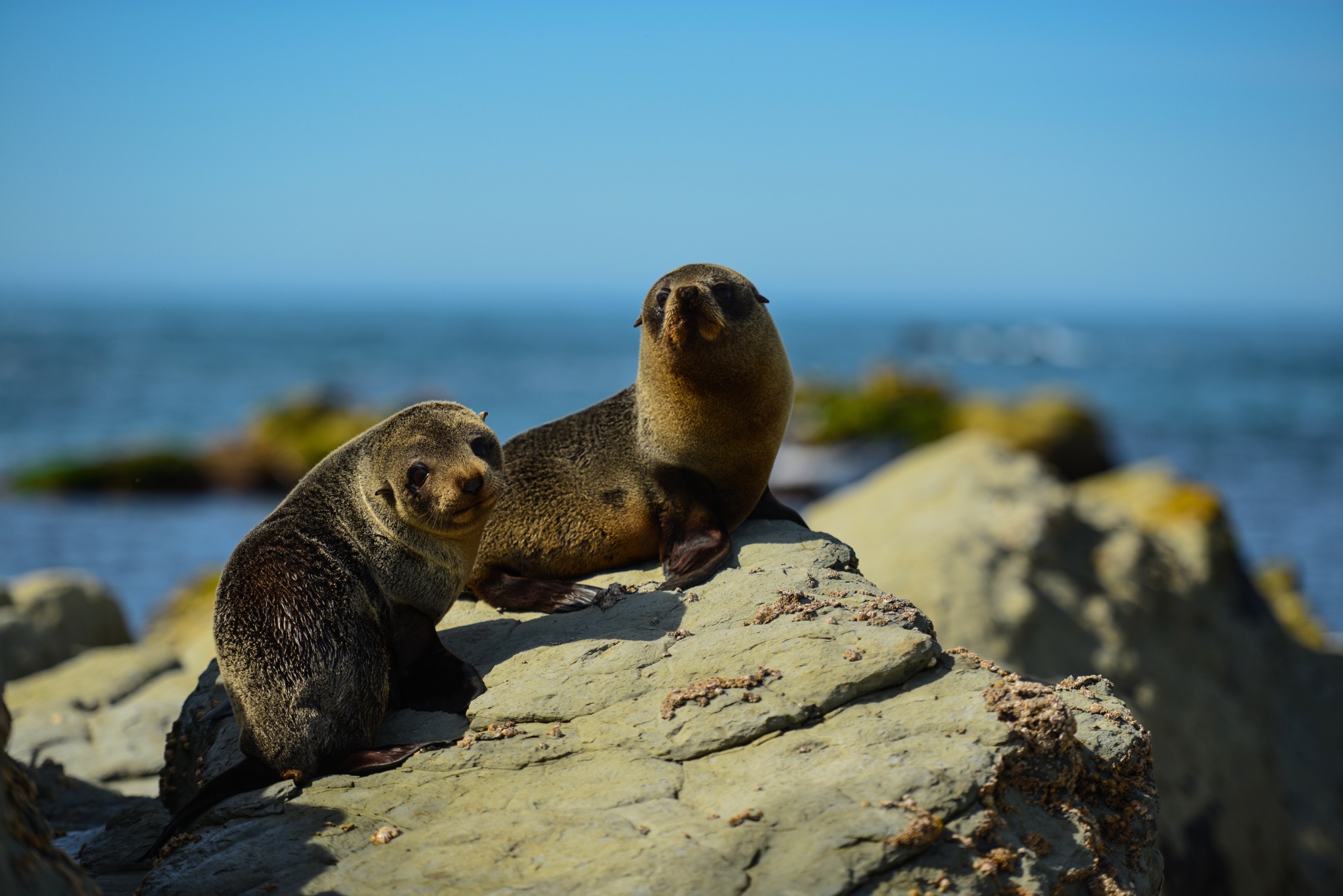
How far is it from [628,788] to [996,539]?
5854 millimetres

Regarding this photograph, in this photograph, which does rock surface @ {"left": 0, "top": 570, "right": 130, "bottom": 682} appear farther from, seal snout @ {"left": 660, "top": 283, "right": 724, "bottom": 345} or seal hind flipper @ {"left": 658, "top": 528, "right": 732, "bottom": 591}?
seal snout @ {"left": 660, "top": 283, "right": 724, "bottom": 345}

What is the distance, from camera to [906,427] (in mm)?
24297

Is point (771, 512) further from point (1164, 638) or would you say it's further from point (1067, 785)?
point (1164, 638)

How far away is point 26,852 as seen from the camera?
3.16 m

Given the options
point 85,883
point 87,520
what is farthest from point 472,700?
point 87,520

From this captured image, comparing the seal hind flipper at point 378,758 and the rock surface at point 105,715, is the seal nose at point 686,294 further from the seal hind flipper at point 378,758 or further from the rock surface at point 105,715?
the rock surface at point 105,715

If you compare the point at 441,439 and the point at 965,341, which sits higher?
the point at 441,439

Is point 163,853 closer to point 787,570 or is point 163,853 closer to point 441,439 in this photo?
point 441,439

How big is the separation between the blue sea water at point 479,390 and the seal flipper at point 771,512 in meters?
10.8

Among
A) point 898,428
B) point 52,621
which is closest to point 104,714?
point 52,621

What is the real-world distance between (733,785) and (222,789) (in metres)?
2.12

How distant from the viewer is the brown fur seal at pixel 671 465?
614cm

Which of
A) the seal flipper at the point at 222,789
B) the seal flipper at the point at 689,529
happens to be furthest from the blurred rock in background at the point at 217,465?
the seal flipper at the point at 222,789

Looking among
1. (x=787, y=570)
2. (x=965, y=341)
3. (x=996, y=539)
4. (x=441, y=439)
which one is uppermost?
(x=441, y=439)
